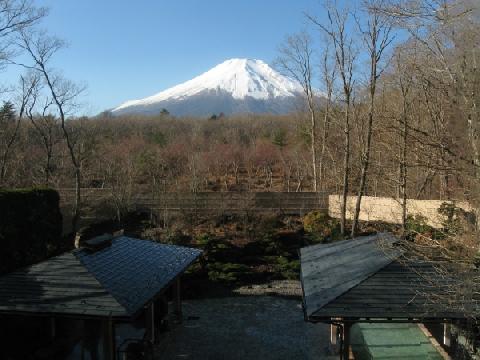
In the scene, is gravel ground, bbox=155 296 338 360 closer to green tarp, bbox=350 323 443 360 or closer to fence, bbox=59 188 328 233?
green tarp, bbox=350 323 443 360

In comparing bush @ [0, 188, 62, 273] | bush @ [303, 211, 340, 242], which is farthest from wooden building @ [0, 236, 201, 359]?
bush @ [303, 211, 340, 242]

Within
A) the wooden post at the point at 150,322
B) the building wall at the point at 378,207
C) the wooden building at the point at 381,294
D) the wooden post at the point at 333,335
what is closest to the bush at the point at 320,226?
the building wall at the point at 378,207

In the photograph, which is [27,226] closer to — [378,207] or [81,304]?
[81,304]

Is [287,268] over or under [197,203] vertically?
under

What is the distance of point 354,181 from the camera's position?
90.2ft

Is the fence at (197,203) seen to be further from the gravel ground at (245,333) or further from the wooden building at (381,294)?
the wooden building at (381,294)

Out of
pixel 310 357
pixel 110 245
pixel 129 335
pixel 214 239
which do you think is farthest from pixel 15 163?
pixel 310 357

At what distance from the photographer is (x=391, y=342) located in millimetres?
9000

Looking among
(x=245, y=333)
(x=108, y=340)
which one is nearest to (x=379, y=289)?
(x=245, y=333)

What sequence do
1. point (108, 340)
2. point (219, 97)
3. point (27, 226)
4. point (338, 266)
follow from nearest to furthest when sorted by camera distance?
point (108, 340), point (338, 266), point (27, 226), point (219, 97)

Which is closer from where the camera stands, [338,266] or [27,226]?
[338,266]

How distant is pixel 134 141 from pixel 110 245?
2718 cm

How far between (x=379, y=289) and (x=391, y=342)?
5.14 ft

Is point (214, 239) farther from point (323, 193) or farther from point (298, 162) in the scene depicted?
point (298, 162)
